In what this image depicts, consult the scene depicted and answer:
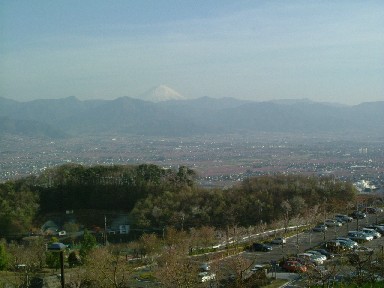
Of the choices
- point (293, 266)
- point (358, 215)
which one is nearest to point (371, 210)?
point (358, 215)

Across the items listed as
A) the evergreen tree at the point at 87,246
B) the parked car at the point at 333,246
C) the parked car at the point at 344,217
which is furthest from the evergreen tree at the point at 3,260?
the parked car at the point at 344,217

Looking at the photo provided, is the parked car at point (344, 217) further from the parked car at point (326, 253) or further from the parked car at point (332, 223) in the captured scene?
the parked car at point (326, 253)

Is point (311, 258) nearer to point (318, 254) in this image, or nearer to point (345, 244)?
point (318, 254)

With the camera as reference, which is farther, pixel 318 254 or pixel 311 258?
pixel 318 254

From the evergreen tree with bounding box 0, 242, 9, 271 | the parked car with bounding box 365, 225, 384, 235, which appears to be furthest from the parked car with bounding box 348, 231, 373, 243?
the evergreen tree with bounding box 0, 242, 9, 271

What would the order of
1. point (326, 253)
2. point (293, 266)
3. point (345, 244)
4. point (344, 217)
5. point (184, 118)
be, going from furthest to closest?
point (184, 118) → point (344, 217) → point (345, 244) → point (326, 253) → point (293, 266)

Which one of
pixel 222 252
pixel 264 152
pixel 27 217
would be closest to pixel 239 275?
pixel 222 252

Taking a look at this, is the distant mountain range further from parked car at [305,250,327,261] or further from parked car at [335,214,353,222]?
parked car at [305,250,327,261]

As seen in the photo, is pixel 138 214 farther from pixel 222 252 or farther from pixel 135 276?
pixel 135 276
